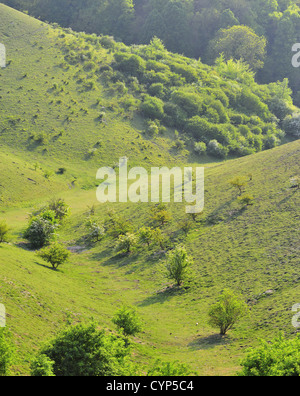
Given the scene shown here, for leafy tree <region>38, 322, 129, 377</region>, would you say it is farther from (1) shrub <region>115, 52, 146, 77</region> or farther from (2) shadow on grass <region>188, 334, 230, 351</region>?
(1) shrub <region>115, 52, 146, 77</region>

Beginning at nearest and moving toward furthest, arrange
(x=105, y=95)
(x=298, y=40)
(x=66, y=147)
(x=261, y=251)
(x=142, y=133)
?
1. (x=261, y=251)
2. (x=66, y=147)
3. (x=142, y=133)
4. (x=105, y=95)
5. (x=298, y=40)

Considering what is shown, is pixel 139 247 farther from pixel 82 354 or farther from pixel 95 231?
pixel 82 354

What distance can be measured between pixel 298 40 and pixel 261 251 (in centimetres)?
12685

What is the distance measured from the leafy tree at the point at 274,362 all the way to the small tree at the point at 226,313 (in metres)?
6.54

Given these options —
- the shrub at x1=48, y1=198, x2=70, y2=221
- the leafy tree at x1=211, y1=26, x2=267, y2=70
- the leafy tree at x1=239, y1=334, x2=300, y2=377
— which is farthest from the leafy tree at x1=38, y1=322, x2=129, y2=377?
the leafy tree at x1=211, y1=26, x2=267, y2=70

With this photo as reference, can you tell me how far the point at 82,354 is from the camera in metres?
16.4

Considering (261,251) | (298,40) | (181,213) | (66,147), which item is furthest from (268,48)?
(261,251)

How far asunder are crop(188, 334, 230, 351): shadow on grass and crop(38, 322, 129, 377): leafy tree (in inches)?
245

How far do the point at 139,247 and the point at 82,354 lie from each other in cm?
2357

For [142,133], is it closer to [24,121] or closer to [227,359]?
[24,121]

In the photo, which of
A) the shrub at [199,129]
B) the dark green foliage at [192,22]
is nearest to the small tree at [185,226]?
the shrub at [199,129]

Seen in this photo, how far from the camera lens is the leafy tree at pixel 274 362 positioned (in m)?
14.5

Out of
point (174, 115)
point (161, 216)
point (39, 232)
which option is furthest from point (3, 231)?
point (174, 115)

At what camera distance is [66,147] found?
7144 cm
